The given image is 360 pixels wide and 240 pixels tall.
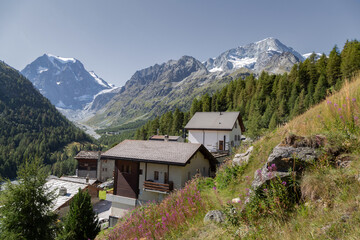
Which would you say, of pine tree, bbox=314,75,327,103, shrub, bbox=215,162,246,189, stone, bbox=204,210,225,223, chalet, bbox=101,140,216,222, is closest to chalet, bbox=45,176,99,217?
chalet, bbox=101,140,216,222

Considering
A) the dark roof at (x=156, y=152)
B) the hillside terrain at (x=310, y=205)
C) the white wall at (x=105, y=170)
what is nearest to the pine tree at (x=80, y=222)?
the dark roof at (x=156, y=152)

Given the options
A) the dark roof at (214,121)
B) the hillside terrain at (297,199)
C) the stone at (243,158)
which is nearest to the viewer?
the hillside terrain at (297,199)

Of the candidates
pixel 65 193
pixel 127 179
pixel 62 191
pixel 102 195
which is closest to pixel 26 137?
pixel 102 195

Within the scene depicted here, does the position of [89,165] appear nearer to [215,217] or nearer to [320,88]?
[215,217]

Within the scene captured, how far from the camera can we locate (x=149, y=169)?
837 inches

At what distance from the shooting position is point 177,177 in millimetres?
20109

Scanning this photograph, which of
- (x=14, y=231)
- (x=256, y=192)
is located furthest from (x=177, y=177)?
(x=256, y=192)

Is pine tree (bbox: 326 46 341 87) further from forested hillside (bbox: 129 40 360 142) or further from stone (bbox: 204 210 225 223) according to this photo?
stone (bbox: 204 210 225 223)

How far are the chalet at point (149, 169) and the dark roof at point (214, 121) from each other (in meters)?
12.8

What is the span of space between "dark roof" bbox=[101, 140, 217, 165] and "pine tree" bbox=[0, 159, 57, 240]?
21.3 ft

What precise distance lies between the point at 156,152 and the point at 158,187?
3.45 metres

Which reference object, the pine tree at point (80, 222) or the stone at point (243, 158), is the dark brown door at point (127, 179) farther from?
the stone at point (243, 158)

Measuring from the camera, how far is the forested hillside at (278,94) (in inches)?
2097

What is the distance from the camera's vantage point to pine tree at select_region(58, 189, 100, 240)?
15.4m
